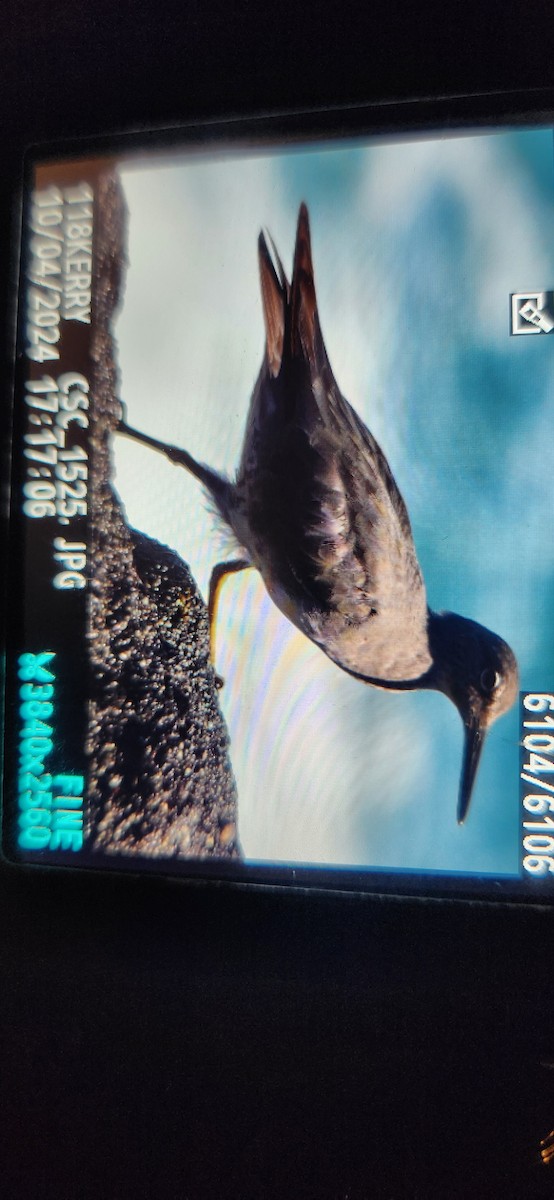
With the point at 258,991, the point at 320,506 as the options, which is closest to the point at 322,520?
the point at 320,506

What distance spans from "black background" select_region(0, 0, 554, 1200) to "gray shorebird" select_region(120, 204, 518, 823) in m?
0.20

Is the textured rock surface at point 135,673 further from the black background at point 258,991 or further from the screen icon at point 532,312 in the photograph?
the screen icon at point 532,312

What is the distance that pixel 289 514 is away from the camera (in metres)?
0.88

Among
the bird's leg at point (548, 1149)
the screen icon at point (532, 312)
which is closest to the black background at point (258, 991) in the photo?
the bird's leg at point (548, 1149)

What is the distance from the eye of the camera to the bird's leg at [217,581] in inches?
35.0

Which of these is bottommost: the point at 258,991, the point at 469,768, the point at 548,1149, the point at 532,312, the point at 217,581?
the point at 548,1149

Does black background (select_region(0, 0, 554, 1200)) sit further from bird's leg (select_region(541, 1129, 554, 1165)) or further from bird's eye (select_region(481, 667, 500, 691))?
bird's eye (select_region(481, 667, 500, 691))

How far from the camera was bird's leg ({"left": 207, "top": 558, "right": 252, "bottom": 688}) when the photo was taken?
35.0 inches

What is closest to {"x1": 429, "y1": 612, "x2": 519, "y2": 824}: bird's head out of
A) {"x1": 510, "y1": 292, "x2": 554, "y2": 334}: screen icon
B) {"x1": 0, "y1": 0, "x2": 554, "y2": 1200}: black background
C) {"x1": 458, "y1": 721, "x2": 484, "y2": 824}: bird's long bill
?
{"x1": 458, "y1": 721, "x2": 484, "y2": 824}: bird's long bill

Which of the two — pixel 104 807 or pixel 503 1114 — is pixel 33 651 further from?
pixel 503 1114

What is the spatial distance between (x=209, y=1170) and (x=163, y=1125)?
0.06 m

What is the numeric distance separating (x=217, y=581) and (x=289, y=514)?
11cm

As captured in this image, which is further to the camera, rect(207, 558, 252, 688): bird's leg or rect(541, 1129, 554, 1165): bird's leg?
rect(207, 558, 252, 688): bird's leg

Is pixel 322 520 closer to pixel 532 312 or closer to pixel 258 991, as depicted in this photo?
pixel 532 312
